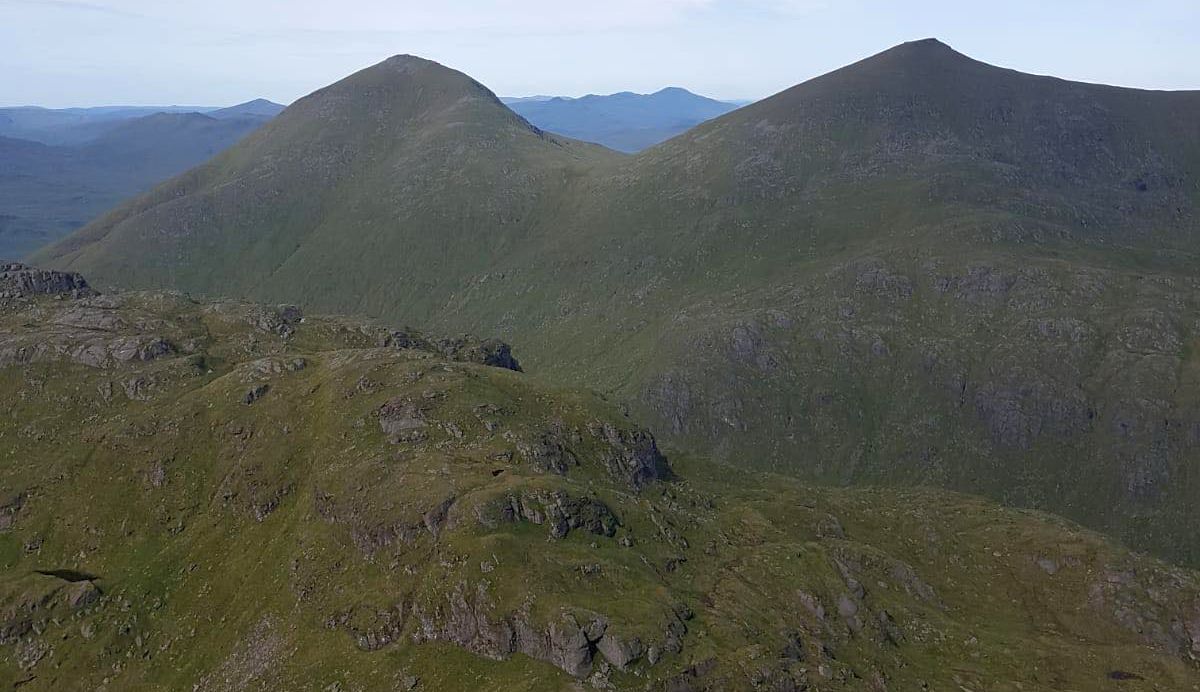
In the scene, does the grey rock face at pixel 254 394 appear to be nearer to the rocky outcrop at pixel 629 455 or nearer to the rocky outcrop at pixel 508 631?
the rocky outcrop at pixel 629 455

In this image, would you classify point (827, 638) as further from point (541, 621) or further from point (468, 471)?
point (468, 471)

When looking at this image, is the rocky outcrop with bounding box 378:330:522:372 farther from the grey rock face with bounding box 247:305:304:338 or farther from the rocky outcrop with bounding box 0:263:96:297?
the rocky outcrop with bounding box 0:263:96:297

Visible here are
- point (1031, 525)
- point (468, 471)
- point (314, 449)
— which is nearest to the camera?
point (468, 471)

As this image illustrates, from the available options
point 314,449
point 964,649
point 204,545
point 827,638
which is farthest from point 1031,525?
point 204,545

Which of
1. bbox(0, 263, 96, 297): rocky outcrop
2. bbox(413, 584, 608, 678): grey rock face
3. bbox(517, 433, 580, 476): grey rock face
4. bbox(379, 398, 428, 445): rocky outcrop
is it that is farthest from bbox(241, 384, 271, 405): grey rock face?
bbox(0, 263, 96, 297): rocky outcrop

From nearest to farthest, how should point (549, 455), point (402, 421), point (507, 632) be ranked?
point (507, 632) < point (549, 455) < point (402, 421)

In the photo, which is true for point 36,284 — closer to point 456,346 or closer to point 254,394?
point 254,394

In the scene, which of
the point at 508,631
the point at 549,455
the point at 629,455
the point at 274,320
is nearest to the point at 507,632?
the point at 508,631
